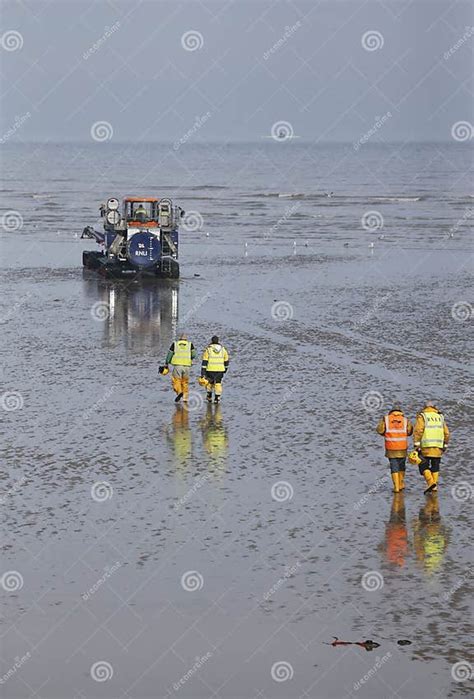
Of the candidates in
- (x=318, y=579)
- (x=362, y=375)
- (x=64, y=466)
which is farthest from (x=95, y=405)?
(x=318, y=579)

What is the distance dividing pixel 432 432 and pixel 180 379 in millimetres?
7148

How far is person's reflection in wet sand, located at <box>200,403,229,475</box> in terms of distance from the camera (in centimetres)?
1987

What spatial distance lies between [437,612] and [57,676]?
4.30 m

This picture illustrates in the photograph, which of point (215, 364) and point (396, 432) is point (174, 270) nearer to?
point (215, 364)

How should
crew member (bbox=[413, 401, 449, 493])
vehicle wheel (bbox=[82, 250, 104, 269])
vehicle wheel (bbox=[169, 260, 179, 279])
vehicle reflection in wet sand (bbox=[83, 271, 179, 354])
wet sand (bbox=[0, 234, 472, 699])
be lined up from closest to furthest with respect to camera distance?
1. wet sand (bbox=[0, 234, 472, 699])
2. crew member (bbox=[413, 401, 449, 493])
3. vehicle reflection in wet sand (bbox=[83, 271, 179, 354])
4. vehicle wheel (bbox=[169, 260, 179, 279])
5. vehicle wheel (bbox=[82, 250, 104, 269])

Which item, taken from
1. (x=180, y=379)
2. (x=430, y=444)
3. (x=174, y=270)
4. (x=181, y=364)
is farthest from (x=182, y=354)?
(x=174, y=270)

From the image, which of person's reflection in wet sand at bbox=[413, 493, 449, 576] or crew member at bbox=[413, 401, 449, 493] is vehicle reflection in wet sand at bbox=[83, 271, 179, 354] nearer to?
crew member at bbox=[413, 401, 449, 493]

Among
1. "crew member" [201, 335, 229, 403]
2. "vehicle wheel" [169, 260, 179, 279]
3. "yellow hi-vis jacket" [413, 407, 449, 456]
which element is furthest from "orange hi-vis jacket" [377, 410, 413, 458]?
"vehicle wheel" [169, 260, 179, 279]

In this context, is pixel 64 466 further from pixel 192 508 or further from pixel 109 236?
pixel 109 236

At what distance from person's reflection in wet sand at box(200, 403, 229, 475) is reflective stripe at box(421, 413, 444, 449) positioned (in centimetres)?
326

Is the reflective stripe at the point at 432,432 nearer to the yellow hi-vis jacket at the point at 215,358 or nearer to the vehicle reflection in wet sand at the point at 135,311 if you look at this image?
the yellow hi-vis jacket at the point at 215,358

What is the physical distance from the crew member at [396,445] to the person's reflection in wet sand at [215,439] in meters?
2.74

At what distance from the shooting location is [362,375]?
27469mm

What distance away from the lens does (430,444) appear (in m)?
18.3
